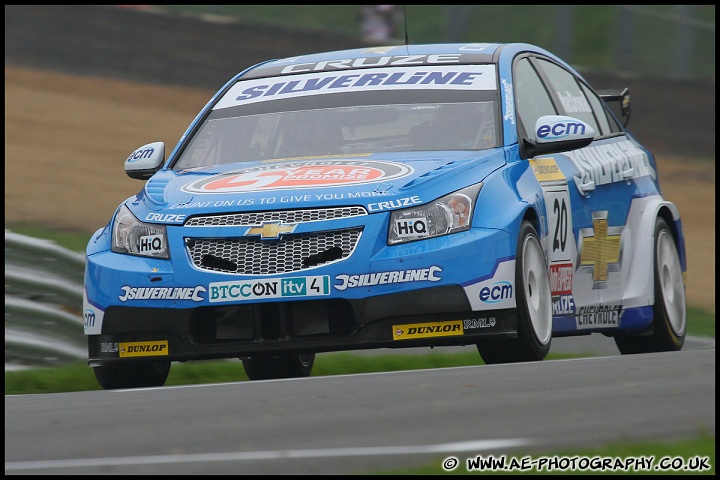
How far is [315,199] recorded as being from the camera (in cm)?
733

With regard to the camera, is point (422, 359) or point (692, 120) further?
point (692, 120)

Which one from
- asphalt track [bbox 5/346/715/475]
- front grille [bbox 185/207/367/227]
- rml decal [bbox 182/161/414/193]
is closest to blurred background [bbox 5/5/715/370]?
rml decal [bbox 182/161/414/193]

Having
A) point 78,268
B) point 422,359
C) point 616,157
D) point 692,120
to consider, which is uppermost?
point 616,157

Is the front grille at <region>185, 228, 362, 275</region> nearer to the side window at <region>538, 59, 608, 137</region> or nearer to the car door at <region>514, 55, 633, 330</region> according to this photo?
the car door at <region>514, 55, 633, 330</region>

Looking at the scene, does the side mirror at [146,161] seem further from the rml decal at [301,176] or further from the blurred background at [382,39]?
the blurred background at [382,39]

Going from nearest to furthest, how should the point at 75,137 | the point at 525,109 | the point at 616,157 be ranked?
the point at 525,109
the point at 616,157
the point at 75,137

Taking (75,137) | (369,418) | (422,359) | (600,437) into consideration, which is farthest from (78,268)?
(75,137)

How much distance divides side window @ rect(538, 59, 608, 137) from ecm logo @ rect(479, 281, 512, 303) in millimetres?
A: 2209

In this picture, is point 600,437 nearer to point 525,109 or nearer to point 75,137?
point 525,109

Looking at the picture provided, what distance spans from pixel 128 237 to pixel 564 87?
305cm

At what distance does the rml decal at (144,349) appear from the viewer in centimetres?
757

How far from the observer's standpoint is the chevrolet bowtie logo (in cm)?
729

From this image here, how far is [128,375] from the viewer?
8172mm

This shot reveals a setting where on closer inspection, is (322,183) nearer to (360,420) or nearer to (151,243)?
(151,243)
